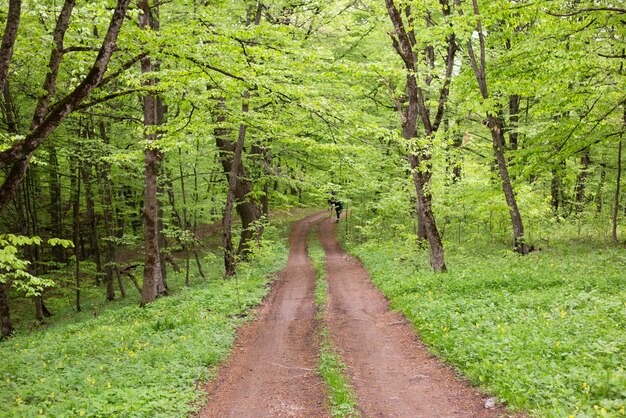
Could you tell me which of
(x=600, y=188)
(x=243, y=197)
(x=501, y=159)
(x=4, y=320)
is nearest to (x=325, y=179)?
(x=243, y=197)

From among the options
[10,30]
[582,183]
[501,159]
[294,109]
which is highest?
A: [10,30]

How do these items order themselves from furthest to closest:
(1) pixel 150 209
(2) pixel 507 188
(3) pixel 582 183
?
(3) pixel 582 183
(2) pixel 507 188
(1) pixel 150 209

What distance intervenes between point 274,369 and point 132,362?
314 centimetres

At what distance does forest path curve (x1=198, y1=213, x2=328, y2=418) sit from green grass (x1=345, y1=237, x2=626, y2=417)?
2.87m

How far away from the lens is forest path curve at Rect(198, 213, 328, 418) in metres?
8.21

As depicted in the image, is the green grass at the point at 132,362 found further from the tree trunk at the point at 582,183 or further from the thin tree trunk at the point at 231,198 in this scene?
the tree trunk at the point at 582,183

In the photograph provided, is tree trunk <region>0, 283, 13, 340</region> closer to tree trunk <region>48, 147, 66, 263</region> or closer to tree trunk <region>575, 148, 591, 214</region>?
tree trunk <region>48, 147, 66, 263</region>

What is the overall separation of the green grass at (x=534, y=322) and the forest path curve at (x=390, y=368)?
0.37 m

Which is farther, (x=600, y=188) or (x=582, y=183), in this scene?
(x=600, y=188)

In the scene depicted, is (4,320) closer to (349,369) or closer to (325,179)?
(349,369)

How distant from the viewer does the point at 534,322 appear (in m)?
9.44

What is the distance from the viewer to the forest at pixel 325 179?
7965 millimetres

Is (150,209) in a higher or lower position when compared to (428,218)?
higher

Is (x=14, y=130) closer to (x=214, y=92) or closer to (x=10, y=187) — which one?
(x=214, y=92)
